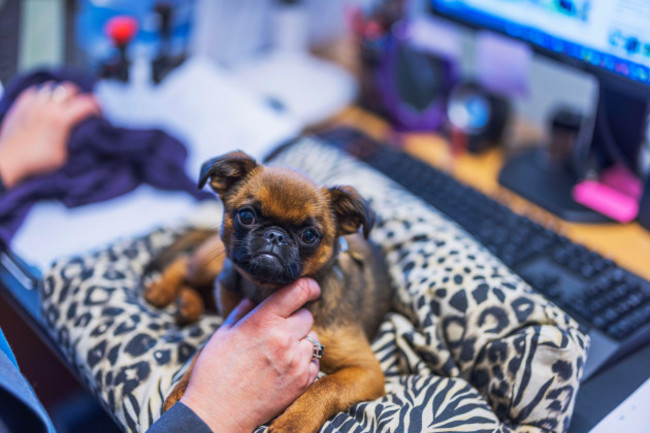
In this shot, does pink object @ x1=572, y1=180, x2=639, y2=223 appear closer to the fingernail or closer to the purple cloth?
the fingernail

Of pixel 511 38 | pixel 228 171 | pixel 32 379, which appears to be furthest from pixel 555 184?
pixel 32 379

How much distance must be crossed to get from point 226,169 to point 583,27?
0.91 m

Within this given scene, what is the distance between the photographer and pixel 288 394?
3.04 ft

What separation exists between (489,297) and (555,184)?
0.66m

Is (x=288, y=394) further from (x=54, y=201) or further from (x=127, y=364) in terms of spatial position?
(x=54, y=201)

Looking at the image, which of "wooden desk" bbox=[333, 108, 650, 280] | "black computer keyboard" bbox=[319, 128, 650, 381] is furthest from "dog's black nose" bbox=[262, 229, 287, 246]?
"wooden desk" bbox=[333, 108, 650, 280]

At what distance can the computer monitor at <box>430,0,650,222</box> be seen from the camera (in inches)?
48.4

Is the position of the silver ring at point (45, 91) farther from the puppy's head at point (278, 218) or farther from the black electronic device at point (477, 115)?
the black electronic device at point (477, 115)

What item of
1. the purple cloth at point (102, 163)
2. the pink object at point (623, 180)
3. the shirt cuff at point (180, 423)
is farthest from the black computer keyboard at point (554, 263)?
the shirt cuff at point (180, 423)

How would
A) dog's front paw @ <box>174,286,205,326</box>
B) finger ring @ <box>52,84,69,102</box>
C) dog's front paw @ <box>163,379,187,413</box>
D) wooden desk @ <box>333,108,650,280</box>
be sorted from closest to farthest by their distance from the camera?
dog's front paw @ <box>163,379,187,413</box> < dog's front paw @ <box>174,286,205,326</box> < wooden desk @ <box>333,108,650,280</box> < finger ring @ <box>52,84,69,102</box>

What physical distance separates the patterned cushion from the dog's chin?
23cm

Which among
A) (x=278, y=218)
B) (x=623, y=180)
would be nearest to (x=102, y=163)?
(x=278, y=218)

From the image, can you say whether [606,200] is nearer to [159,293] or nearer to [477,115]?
[477,115]

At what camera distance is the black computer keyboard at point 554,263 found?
1.02 metres
